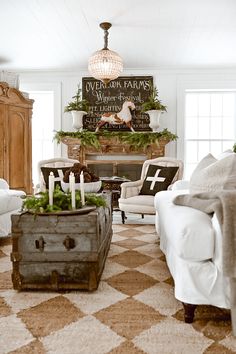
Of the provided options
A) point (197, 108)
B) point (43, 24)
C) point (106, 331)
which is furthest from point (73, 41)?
point (106, 331)

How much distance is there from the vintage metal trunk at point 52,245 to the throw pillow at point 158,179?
2.09 meters

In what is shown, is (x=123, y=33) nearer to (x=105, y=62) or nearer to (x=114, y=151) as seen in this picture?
(x=105, y=62)

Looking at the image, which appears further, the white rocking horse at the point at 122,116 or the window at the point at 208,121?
the window at the point at 208,121

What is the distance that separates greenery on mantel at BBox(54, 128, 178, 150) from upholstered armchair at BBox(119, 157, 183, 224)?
1.57m

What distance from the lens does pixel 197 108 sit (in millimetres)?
6363

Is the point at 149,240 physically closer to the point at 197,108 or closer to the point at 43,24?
the point at 43,24

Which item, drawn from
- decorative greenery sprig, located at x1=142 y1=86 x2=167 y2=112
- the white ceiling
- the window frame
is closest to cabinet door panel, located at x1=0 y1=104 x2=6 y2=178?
the white ceiling

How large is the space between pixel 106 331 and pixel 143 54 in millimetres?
4712

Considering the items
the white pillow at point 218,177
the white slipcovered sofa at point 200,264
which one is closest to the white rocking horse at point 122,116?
the white pillow at point 218,177

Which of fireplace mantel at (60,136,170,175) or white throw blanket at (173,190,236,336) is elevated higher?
fireplace mantel at (60,136,170,175)

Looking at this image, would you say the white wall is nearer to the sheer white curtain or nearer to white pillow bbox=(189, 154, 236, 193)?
the sheer white curtain

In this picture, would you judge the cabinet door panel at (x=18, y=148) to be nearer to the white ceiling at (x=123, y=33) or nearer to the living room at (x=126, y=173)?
the living room at (x=126, y=173)

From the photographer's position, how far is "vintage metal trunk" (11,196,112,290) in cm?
209

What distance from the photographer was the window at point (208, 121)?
6.33 m
